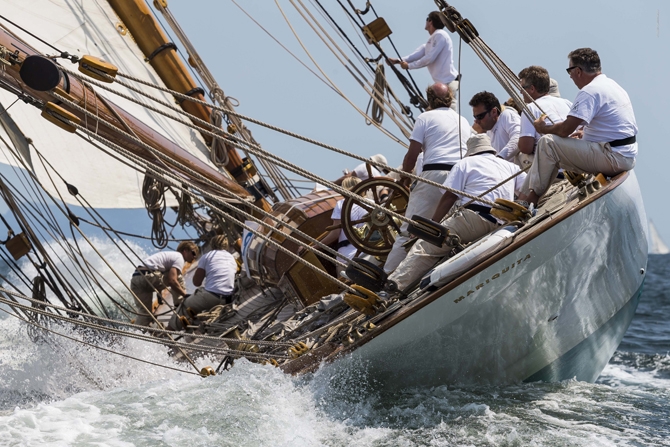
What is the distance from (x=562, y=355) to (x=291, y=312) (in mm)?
2304

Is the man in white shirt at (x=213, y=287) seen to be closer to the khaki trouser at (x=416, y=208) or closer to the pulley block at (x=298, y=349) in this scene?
the khaki trouser at (x=416, y=208)

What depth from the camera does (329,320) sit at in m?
6.35

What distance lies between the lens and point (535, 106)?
21.7 ft

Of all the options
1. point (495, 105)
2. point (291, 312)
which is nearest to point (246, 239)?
point (291, 312)

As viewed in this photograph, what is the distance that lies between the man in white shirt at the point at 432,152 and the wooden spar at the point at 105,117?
1948mm

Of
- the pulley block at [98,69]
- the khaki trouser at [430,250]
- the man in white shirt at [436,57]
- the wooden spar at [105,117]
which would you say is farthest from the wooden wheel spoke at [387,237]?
the man in white shirt at [436,57]

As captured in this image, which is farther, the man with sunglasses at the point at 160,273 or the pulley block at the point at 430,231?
the man with sunglasses at the point at 160,273

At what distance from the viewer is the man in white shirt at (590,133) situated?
5.79m

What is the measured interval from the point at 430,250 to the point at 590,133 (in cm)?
123

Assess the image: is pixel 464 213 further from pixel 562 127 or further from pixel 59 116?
pixel 59 116

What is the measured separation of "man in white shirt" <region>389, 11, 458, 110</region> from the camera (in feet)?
30.3

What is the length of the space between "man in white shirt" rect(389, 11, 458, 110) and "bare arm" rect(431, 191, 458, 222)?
3.35 meters

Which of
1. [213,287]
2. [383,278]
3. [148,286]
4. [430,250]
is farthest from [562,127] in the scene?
[148,286]

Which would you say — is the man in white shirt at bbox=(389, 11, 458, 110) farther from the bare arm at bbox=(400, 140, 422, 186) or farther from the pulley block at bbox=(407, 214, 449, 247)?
the pulley block at bbox=(407, 214, 449, 247)
